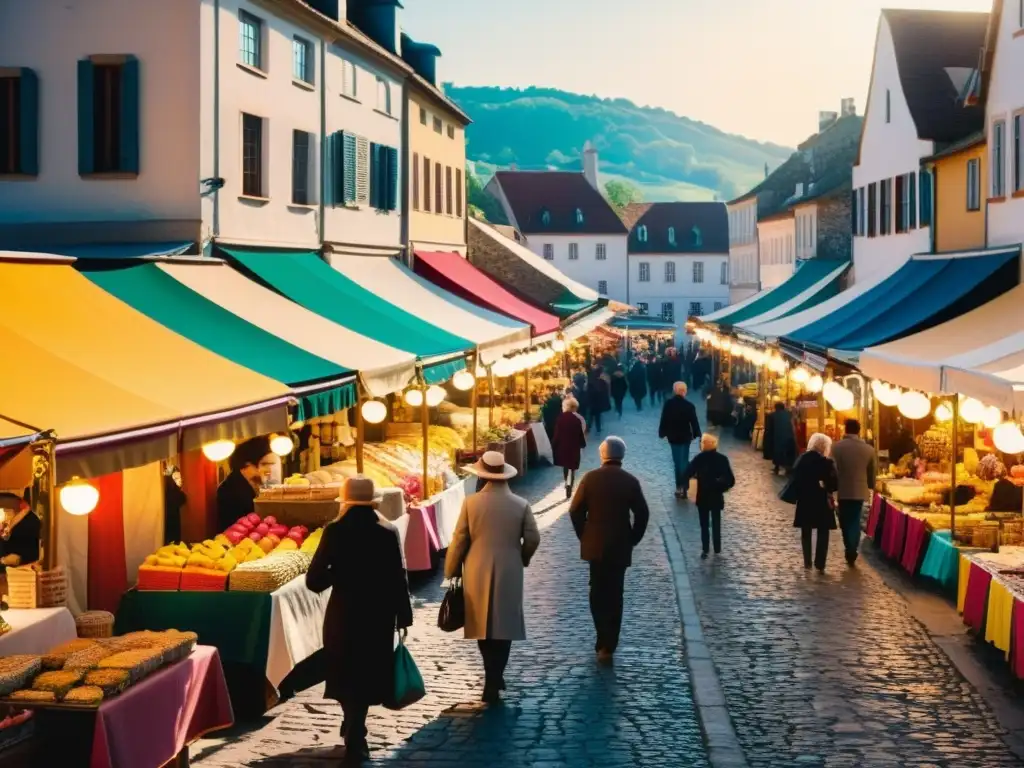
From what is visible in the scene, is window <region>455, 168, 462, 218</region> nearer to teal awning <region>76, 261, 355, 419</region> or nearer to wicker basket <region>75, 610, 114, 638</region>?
teal awning <region>76, 261, 355, 419</region>

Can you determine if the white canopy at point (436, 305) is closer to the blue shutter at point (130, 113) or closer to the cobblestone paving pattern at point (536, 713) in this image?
the blue shutter at point (130, 113)

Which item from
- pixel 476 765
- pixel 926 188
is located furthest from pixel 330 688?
pixel 926 188

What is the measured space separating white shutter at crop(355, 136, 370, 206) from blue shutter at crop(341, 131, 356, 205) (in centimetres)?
31

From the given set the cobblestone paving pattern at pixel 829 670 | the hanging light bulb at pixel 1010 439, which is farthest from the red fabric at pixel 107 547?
the hanging light bulb at pixel 1010 439

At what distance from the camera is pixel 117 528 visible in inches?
545

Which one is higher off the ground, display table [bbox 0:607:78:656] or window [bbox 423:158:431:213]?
window [bbox 423:158:431:213]

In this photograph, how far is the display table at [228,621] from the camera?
12.0 m

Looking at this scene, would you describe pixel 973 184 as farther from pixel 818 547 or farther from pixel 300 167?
pixel 300 167

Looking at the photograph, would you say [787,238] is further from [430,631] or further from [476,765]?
[476,765]

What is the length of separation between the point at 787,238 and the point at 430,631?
5509 centimetres

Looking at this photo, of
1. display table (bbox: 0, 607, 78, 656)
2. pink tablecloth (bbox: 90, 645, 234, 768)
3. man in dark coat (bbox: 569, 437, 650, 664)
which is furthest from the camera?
man in dark coat (bbox: 569, 437, 650, 664)

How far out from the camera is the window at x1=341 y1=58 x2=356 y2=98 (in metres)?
28.6

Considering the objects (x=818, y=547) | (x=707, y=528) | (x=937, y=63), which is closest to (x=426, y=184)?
(x=937, y=63)

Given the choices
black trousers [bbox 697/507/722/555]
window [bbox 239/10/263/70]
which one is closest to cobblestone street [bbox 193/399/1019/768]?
black trousers [bbox 697/507/722/555]
